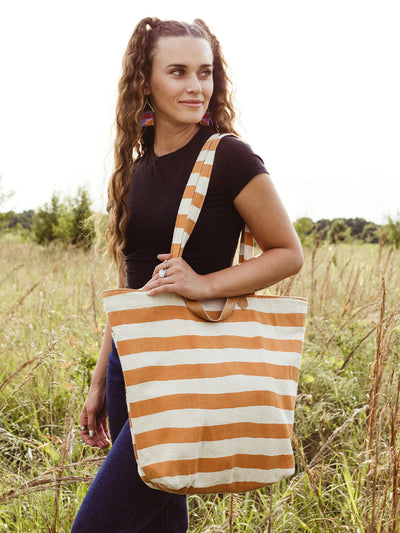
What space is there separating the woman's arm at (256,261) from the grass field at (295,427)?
0.33 meters

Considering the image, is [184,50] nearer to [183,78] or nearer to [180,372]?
[183,78]

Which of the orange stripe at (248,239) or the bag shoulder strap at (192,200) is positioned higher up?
the bag shoulder strap at (192,200)

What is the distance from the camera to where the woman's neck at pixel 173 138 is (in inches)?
55.7

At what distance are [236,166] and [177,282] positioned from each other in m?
0.34

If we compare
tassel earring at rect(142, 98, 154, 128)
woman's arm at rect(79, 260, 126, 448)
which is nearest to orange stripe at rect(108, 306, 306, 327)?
woman's arm at rect(79, 260, 126, 448)

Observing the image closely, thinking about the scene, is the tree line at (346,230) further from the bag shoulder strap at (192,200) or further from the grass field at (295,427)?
the bag shoulder strap at (192,200)

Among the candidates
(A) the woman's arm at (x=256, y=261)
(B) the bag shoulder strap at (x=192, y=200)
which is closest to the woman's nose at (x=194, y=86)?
(B) the bag shoulder strap at (x=192, y=200)

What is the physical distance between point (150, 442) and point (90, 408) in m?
0.61

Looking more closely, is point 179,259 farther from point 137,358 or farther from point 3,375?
point 3,375

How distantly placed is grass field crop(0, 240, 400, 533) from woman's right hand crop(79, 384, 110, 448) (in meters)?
0.06

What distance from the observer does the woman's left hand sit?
110 centimetres

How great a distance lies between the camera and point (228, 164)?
48.2 inches

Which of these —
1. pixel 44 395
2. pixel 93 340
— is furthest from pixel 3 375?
pixel 93 340

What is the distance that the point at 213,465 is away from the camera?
107cm
